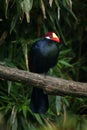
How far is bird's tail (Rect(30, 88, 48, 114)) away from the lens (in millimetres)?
3023

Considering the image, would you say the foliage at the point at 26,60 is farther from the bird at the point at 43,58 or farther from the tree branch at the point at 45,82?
the tree branch at the point at 45,82

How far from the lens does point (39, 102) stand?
3.02 metres

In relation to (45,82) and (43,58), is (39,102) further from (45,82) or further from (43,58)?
(45,82)

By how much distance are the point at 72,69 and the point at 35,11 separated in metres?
0.72

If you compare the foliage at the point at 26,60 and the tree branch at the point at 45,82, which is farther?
the foliage at the point at 26,60

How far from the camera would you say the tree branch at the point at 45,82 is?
2557mm

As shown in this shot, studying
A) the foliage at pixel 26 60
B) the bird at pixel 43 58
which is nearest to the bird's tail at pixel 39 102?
the bird at pixel 43 58

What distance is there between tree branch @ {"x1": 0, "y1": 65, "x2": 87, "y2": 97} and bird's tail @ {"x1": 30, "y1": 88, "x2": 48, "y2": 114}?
0.43 metres

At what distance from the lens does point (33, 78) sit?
2.58 m

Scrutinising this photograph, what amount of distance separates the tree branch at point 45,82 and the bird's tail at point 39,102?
0.43 meters

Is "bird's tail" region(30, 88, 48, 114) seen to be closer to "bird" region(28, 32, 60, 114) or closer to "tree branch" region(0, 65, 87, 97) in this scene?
"bird" region(28, 32, 60, 114)

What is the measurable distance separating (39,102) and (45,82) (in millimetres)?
462

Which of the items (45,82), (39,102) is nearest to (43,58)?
(39,102)

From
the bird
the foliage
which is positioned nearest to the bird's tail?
the bird
